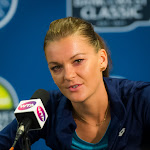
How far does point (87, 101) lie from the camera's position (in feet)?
3.31

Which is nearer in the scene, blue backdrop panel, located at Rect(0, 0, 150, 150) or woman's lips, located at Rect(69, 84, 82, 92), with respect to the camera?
woman's lips, located at Rect(69, 84, 82, 92)

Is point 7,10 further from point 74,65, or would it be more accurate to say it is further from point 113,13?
point 74,65

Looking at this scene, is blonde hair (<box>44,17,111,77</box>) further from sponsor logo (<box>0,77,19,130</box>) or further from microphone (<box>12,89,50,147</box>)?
sponsor logo (<box>0,77,19,130</box>)

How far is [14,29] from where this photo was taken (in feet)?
5.80

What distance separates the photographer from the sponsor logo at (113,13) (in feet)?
4.96

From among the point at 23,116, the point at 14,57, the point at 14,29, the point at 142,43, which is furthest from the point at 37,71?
the point at 23,116

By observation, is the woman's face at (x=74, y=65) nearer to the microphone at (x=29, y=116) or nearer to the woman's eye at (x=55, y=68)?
the woman's eye at (x=55, y=68)

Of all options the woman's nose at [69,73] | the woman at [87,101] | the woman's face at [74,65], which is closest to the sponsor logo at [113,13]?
the woman at [87,101]

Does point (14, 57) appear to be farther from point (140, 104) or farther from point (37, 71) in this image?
point (140, 104)

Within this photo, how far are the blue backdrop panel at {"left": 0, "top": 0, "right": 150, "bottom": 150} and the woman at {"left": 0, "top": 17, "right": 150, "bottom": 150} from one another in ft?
1.61

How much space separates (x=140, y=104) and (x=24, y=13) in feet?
3.67

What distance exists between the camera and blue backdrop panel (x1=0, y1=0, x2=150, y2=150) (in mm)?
1573

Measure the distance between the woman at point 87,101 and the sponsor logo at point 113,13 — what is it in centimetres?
53

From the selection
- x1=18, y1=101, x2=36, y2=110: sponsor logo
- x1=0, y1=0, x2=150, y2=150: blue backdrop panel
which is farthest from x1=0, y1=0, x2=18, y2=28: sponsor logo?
x1=18, y1=101, x2=36, y2=110: sponsor logo
